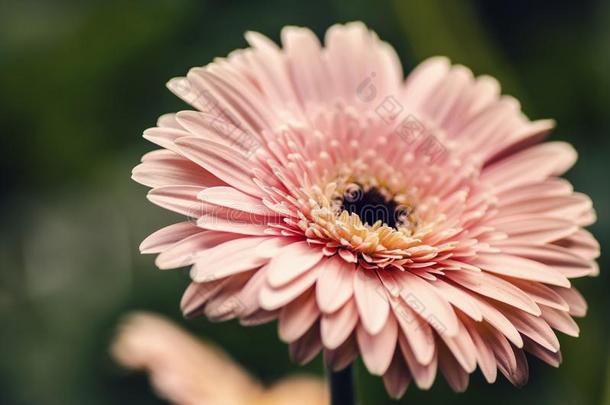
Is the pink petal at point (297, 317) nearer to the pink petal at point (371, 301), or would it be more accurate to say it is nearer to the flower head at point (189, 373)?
the pink petal at point (371, 301)

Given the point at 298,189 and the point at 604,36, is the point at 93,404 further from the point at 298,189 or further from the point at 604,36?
the point at 604,36

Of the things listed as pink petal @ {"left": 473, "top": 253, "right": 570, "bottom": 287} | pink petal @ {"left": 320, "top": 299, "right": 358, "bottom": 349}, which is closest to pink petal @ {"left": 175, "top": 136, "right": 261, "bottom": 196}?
pink petal @ {"left": 320, "top": 299, "right": 358, "bottom": 349}

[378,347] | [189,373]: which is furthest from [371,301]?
[189,373]

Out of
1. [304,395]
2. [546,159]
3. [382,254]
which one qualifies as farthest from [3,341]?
[546,159]

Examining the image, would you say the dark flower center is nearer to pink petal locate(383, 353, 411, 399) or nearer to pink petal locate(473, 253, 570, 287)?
pink petal locate(473, 253, 570, 287)

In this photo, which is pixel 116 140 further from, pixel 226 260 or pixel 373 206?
pixel 226 260

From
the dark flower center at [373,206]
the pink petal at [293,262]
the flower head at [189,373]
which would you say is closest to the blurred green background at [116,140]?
the flower head at [189,373]
